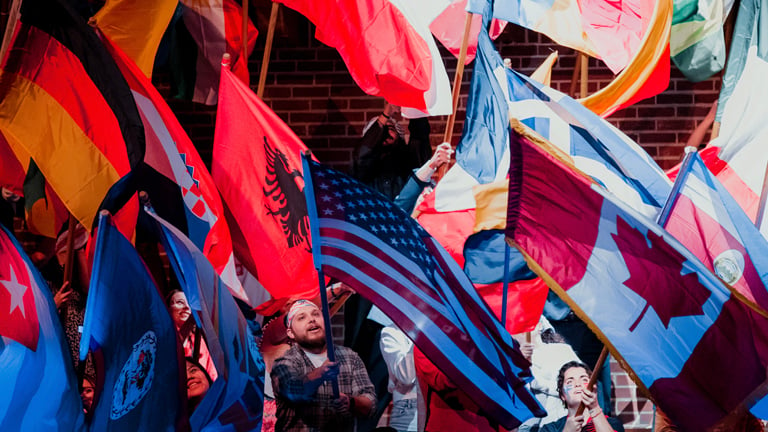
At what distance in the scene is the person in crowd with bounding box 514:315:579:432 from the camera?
6371mm

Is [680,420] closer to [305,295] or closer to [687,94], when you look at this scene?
[305,295]

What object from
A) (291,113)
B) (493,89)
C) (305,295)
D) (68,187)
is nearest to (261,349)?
(305,295)

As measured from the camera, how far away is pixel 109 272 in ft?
15.7

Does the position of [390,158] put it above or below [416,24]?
below

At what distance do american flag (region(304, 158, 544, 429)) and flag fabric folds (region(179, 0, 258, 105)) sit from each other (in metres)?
2.61

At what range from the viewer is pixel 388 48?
671 cm

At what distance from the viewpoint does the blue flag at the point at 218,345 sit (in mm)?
4793

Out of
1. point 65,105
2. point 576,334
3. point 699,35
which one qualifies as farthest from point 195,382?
point 699,35

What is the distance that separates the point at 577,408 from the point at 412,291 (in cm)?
145

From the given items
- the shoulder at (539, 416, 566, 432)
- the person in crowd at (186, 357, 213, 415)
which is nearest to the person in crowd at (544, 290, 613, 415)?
the shoulder at (539, 416, 566, 432)

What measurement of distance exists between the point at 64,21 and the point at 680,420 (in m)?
3.33

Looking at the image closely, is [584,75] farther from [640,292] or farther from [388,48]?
[640,292]

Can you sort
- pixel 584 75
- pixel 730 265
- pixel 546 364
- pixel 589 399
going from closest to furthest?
1. pixel 730 265
2. pixel 589 399
3. pixel 546 364
4. pixel 584 75

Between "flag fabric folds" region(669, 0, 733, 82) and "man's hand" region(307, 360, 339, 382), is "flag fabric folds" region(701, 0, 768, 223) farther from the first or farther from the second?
"man's hand" region(307, 360, 339, 382)
